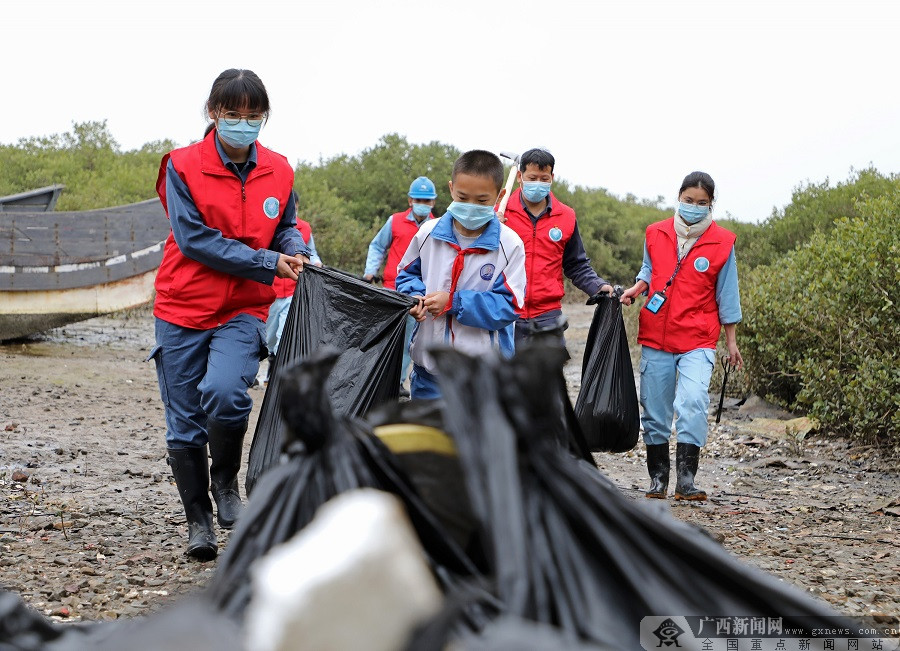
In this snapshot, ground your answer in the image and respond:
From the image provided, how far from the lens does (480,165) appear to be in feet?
12.6

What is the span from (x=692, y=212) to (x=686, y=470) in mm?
1451

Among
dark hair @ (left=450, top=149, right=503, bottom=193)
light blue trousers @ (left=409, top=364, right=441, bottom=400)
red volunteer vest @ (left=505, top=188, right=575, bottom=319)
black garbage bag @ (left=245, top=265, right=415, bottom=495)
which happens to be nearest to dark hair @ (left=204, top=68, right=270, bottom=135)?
black garbage bag @ (left=245, top=265, right=415, bottom=495)

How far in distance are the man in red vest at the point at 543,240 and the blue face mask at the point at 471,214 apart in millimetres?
2021

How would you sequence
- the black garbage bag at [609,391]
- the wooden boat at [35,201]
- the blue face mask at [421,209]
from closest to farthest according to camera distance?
the black garbage bag at [609,391] < the blue face mask at [421,209] < the wooden boat at [35,201]

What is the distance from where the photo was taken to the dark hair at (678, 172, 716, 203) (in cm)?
558

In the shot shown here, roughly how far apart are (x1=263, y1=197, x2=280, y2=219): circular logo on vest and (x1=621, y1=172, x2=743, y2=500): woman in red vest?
2.28m

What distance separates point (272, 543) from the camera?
1529 millimetres

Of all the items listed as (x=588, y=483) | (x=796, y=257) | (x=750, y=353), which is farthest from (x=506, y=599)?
(x=796, y=257)

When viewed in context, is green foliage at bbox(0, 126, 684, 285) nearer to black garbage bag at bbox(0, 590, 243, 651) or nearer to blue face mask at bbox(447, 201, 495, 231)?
blue face mask at bbox(447, 201, 495, 231)

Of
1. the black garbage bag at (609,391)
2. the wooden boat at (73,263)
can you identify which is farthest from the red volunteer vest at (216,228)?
the wooden boat at (73,263)

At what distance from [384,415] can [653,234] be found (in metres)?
4.14

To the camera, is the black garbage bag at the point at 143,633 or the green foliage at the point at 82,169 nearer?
the black garbage bag at the point at 143,633

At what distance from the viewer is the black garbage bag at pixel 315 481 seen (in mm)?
1553

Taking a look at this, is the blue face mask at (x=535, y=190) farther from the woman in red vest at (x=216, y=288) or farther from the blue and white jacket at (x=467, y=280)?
the woman in red vest at (x=216, y=288)
